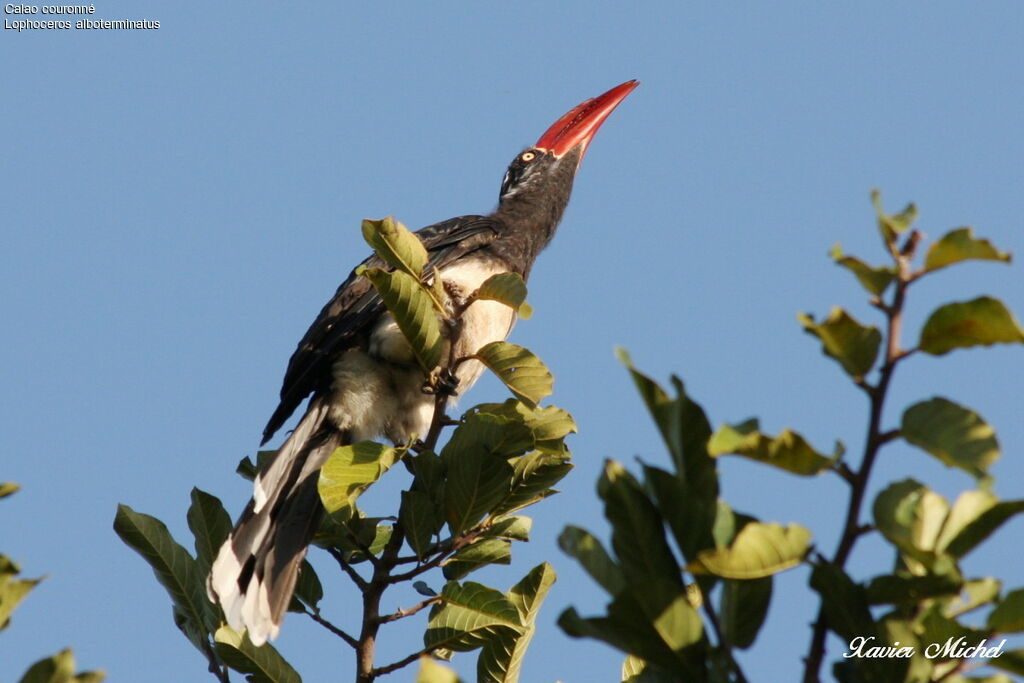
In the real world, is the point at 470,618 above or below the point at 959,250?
above

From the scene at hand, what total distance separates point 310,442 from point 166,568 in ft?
3.74

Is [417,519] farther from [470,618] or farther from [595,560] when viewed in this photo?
[595,560]

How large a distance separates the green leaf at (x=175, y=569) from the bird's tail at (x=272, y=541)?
0.19 ft

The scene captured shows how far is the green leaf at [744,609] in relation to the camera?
1.66m

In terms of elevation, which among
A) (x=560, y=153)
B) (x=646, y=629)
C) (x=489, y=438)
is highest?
(x=560, y=153)

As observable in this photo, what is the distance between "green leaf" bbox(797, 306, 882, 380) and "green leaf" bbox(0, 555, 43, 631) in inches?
56.4

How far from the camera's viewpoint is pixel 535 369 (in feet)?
10.7

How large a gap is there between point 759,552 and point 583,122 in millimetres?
5431

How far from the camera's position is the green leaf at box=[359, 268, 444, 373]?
3213 mm

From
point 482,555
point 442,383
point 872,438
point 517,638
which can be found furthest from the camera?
point 442,383

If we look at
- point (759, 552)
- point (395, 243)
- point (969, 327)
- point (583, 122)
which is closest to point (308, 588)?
point (395, 243)

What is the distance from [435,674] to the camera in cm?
156

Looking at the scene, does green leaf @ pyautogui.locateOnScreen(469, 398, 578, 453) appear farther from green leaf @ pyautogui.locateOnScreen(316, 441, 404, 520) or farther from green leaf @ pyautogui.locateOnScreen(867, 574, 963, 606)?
green leaf @ pyautogui.locateOnScreen(867, 574, 963, 606)

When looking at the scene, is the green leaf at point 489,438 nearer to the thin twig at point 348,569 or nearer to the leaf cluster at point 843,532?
the thin twig at point 348,569
